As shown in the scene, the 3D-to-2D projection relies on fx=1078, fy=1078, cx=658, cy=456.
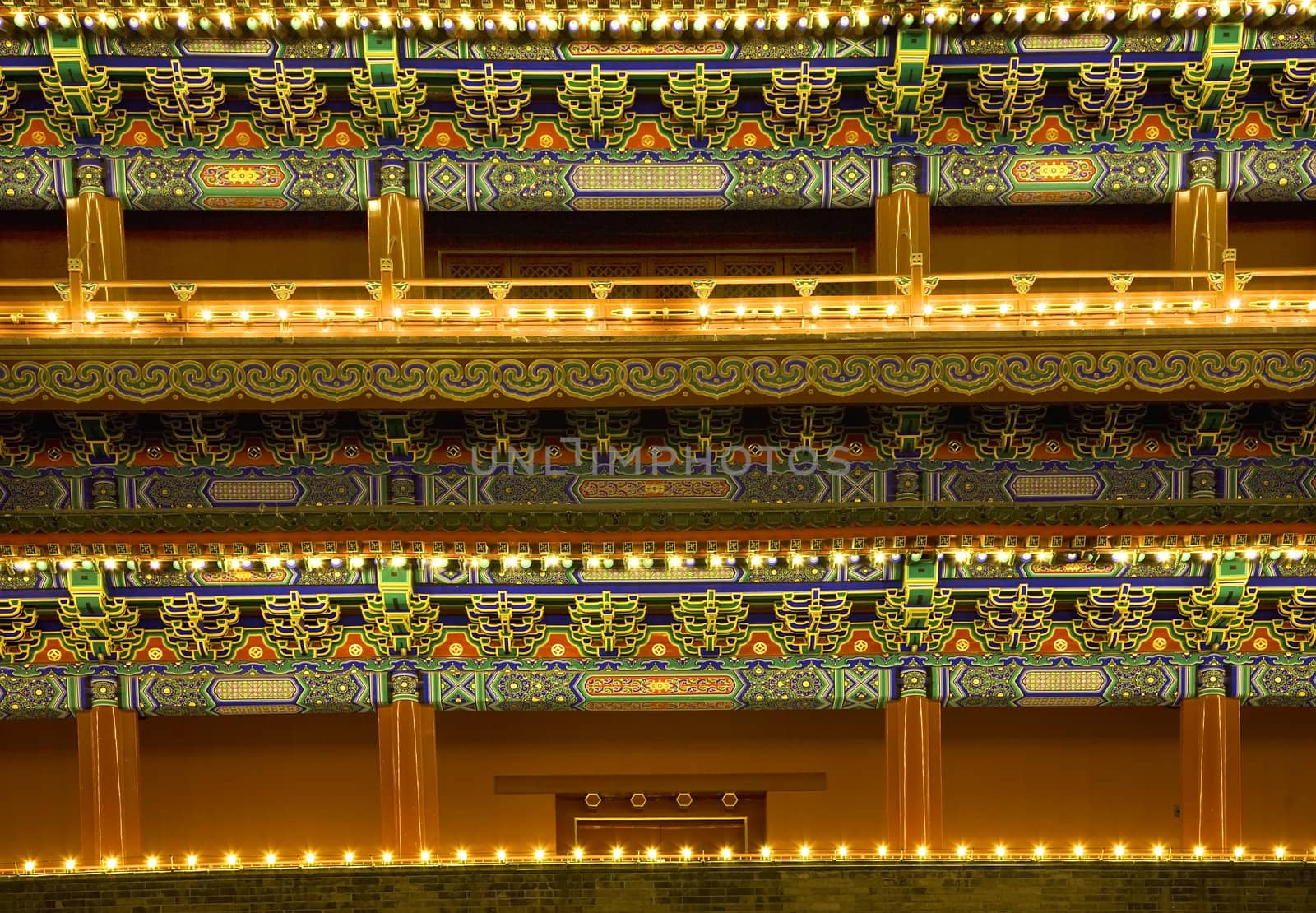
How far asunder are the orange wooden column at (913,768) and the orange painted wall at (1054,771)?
145 cm

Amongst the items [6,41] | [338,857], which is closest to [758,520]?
[338,857]

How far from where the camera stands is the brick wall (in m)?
8.16

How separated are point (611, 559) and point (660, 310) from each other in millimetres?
2213

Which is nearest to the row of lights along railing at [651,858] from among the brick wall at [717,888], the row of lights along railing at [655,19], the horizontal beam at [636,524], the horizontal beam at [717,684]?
the brick wall at [717,888]

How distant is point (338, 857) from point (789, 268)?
686 centimetres

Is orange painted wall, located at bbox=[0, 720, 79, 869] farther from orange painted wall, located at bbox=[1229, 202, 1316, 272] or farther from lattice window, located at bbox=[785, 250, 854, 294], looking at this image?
orange painted wall, located at bbox=[1229, 202, 1316, 272]

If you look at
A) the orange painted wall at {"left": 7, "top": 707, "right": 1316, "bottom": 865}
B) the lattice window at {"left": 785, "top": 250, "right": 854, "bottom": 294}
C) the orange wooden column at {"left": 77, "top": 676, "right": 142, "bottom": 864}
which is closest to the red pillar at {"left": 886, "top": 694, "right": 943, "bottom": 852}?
the orange painted wall at {"left": 7, "top": 707, "right": 1316, "bottom": 865}

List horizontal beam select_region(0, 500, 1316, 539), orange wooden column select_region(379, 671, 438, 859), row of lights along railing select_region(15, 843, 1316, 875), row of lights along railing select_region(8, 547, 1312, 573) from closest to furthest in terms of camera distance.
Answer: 1. horizontal beam select_region(0, 500, 1316, 539)
2. row of lights along railing select_region(8, 547, 1312, 573)
3. row of lights along railing select_region(15, 843, 1316, 875)
4. orange wooden column select_region(379, 671, 438, 859)

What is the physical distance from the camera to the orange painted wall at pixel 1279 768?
10.2 m

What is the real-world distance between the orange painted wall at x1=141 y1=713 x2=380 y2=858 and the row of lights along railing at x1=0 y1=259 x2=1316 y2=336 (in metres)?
3.91

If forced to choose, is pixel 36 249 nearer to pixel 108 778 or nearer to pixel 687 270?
pixel 108 778

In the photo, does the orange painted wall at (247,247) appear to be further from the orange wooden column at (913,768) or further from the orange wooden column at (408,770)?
the orange wooden column at (913,768)

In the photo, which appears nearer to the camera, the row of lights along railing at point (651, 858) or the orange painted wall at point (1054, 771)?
the row of lights along railing at point (651, 858)

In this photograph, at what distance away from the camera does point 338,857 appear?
9.78 metres
